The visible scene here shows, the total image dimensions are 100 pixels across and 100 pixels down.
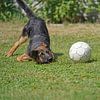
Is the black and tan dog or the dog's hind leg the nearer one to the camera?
the black and tan dog

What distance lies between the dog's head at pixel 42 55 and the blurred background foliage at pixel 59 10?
9.70 m

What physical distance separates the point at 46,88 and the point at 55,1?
1275 centimetres

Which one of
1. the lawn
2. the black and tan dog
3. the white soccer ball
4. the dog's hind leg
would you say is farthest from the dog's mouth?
the dog's hind leg

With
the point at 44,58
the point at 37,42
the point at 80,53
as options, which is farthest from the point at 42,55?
the point at 80,53

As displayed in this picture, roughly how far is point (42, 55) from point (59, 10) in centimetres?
1013

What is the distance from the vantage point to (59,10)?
20500mm

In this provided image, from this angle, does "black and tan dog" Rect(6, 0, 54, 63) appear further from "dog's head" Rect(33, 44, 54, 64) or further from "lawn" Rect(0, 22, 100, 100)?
"lawn" Rect(0, 22, 100, 100)

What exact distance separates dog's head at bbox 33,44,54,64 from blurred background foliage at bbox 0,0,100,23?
31.8ft

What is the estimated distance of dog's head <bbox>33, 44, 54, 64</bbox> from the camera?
34.6 feet

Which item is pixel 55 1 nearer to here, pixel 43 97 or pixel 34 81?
pixel 34 81

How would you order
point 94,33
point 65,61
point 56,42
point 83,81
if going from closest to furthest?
point 83,81 < point 65,61 < point 56,42 < point 94,33

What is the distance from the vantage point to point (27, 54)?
445 inches

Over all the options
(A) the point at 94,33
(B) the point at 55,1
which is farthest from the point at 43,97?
(B) the point at 55,1

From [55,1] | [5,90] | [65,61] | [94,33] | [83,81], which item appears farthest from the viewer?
[55,1]
